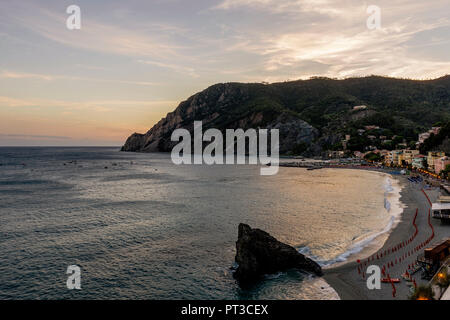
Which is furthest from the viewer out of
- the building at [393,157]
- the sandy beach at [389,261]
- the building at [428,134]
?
the building at [393,157]

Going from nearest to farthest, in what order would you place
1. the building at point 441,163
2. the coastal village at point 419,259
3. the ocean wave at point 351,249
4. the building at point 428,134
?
the coastal village at point 419,259
the ocean wave at point 351,249
the building at point 441,163
the building at point 428,134

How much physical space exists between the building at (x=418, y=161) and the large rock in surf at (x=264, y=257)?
11120 cm

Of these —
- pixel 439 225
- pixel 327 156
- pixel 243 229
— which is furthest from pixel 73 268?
pixel 327 156

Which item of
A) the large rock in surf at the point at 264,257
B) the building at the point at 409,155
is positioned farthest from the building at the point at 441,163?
the large rock in surf at the point at 264,257

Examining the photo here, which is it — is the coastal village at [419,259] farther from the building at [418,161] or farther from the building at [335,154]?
the building at [335,154]

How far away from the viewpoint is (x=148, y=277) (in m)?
26.5

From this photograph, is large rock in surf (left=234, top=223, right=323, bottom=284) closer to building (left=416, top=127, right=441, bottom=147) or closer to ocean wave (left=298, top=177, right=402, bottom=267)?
ocean wave (left=298, top=177, right=402, bottom=267)

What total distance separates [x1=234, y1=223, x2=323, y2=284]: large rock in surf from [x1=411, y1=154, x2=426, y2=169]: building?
365 feet

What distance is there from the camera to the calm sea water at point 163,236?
80.6 ft

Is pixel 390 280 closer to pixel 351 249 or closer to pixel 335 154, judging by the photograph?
pixel 351 249
